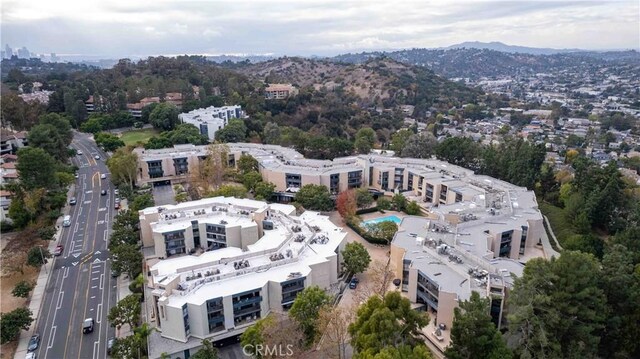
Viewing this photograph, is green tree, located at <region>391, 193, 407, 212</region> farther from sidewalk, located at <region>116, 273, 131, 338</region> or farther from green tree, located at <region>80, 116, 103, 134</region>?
green tree, located at <region>80, 116, 103, 134</region>

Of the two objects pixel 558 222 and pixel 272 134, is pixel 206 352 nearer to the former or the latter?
pixel 558 222

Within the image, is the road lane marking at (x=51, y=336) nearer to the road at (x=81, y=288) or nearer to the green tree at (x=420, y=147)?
the road at (x=81, y=288)

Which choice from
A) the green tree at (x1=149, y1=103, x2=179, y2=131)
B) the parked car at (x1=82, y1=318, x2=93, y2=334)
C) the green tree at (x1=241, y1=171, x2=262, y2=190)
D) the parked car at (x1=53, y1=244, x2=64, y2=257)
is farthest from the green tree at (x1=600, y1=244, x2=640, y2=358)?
the green tree at (x1=149, y1=103, x2=179, y2=131)

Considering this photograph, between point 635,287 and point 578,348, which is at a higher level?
point 635,287

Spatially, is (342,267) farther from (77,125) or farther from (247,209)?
(77,125)

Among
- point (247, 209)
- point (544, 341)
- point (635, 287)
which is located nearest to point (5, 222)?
point (247, 209)

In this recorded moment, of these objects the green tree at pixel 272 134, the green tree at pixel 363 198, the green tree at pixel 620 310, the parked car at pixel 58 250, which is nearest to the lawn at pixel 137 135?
the green tree at pixel 272 134
